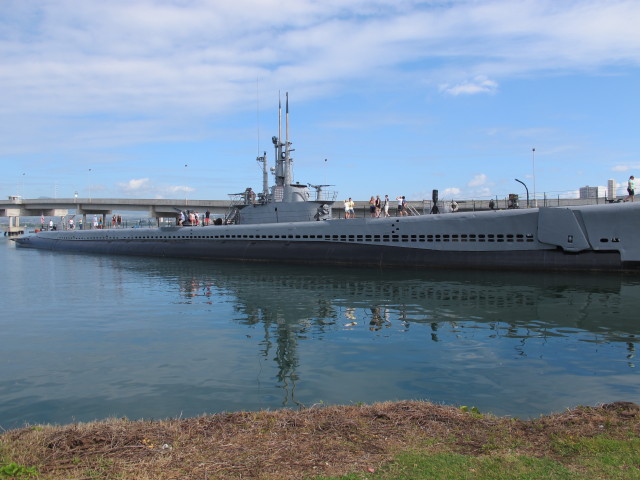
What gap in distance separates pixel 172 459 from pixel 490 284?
16574 mm

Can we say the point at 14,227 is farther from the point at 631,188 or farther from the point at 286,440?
the point at 286,440

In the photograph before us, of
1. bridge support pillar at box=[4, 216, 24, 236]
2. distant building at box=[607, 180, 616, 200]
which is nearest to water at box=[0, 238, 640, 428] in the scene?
distant building at box=[607, 180, 616, 200]

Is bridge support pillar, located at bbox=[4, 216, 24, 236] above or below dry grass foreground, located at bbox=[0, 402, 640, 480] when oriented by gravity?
above

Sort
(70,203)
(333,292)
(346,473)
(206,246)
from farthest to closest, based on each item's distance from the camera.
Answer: (70,203) < (206,246) < (333,292) < (346,473)

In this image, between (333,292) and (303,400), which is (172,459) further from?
(333,292)

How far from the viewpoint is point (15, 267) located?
3034cm

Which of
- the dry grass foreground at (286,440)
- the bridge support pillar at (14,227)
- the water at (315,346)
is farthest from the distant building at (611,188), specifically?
the bridge support pillar at (14,227)

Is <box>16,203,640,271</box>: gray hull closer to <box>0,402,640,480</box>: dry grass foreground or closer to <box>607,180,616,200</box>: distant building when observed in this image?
<box>607,180,616,200</box>: distant building

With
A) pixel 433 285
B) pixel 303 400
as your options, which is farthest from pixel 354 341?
pixel 433 285

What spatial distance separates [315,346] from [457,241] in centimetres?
1479

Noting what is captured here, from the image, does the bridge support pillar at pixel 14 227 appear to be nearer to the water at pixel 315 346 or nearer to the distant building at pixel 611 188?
the water at pixel 315 346

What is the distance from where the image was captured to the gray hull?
20.9m

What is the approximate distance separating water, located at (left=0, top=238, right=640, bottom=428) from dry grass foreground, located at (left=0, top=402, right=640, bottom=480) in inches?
62.4

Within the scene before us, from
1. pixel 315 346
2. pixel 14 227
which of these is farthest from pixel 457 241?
pixel 14 227
